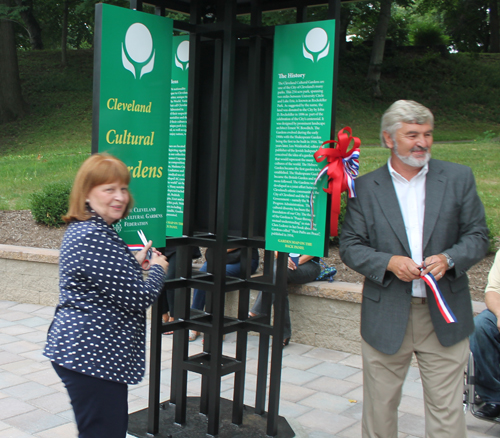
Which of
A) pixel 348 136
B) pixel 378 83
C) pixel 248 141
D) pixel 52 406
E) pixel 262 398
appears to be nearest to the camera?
pixel 348 136

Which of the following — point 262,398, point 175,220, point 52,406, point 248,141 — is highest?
point 248,141

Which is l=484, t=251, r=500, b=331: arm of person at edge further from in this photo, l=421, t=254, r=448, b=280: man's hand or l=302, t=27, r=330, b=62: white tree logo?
l=302, t=27, r=330, b=62: white tree logo

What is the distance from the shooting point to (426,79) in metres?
27.8

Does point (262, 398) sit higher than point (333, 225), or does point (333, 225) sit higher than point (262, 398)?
point (333, 225)

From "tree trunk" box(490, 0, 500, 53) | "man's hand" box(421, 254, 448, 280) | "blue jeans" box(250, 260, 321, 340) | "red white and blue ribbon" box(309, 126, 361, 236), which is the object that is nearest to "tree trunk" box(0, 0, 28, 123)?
"blue jeans" box(250, 260, 321, 340)

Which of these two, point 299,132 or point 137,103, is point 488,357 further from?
point 137,103

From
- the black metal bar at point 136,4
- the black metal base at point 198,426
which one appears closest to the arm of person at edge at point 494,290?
the black metal base at point 198,426

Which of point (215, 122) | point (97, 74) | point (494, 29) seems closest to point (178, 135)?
point (215, 122)

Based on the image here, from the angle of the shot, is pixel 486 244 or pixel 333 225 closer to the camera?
pixel 486 244

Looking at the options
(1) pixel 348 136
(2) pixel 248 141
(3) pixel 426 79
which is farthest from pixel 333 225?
(3) pixel 426 79

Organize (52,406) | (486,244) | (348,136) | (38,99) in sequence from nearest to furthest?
(486,244)
(348,136)
(52,406)
(38,99)

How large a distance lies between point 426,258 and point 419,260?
9 cm

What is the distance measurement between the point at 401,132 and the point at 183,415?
2153mm

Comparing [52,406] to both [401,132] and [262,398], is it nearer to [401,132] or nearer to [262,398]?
[262,398]
